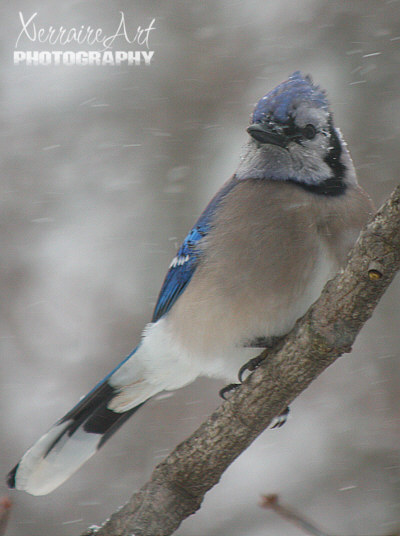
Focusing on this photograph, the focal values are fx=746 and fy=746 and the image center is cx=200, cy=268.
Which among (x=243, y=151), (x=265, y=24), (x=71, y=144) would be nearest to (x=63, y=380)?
(x=71, y=144)

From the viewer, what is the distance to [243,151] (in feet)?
10.2

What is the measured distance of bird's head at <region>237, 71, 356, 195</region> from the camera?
289 cm

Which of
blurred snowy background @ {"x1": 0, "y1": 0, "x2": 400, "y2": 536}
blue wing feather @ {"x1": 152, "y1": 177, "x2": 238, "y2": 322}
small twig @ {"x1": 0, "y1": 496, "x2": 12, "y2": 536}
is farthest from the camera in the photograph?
blurred snowy background @ {"x1": 0, "y1": 0, "x2": 400, "y2": 536}

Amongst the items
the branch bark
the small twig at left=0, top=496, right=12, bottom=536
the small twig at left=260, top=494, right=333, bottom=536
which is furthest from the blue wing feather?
the small twig at left=0, top=496, right=12, bottom=536

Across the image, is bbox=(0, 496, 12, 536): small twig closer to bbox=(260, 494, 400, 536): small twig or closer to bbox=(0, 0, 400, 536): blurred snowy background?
bbox=(260, 494, 400, 536): small twig

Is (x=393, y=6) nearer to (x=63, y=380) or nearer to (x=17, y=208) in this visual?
(x=17, y=208)

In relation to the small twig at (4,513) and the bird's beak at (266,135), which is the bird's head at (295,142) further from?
the small twig at (4,513)

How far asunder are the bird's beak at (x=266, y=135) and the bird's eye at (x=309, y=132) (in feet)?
0.27

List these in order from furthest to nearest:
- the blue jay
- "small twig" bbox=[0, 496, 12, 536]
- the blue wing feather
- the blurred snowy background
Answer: the blurred snowy background < the blue wing feather < the blue jay < "small twig" bbox=[0, 496, 12, 536]

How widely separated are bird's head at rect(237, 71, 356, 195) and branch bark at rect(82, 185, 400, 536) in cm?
79

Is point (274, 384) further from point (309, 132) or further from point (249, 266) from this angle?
point (309, 132)

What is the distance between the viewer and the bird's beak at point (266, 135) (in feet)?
9.32

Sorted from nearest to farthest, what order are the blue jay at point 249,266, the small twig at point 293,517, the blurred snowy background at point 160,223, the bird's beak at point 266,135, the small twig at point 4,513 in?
1. the small twig at point 4,513
2. the small twig at point 293,517
3. the blue jay at point 249,266
4. the bird's beak at point 266,135
5. the blurred snowy background at point 160,223

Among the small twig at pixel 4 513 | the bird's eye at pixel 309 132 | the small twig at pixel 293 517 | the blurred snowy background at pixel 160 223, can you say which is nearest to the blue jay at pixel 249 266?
the bird's eye at pixel 309 132
